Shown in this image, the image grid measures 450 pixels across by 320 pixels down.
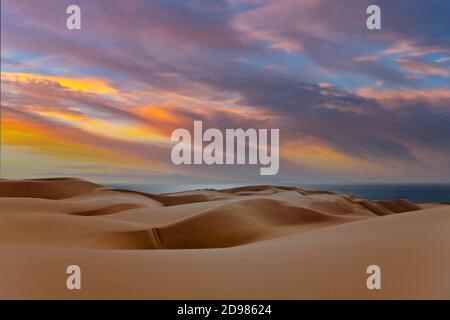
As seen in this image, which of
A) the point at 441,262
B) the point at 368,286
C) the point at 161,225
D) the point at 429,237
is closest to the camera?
the point at 368,286

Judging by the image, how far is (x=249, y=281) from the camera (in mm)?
2914

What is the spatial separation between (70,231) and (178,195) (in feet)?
26.7

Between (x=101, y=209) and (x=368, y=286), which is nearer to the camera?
(x=368, y=286)

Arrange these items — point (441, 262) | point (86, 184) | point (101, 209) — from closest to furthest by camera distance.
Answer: point (441, 262)
point (101, 209)
point (86, 184)

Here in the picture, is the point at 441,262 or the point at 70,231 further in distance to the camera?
the point at 70,231

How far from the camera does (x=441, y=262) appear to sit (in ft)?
10.2

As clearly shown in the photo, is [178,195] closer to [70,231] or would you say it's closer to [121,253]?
[70,231]

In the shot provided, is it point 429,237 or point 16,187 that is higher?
point 16,187

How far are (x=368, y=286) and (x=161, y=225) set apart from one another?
4183mm
